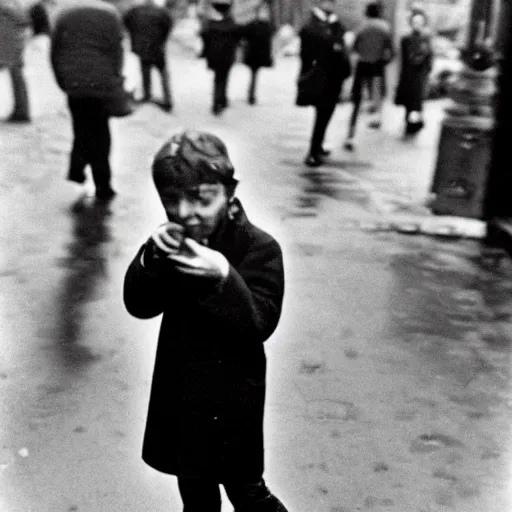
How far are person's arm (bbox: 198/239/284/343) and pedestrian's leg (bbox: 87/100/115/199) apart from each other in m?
6.08

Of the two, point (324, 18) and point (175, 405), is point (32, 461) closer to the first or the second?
point (175, 405)

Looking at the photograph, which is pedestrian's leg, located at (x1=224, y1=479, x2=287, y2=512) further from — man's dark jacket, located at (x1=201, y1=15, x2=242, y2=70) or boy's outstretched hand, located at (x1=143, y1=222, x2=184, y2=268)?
man's dark jacket, located at (x1=201, y1=15, x2=242, y2=70)

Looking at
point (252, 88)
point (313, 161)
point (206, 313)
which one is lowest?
point (252, 88)

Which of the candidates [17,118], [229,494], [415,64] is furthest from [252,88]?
[229,494]

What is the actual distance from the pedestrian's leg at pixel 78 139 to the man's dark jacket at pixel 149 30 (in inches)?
201

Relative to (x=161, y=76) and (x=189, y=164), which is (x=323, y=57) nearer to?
(x=161, y=76)

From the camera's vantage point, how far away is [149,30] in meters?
13.6

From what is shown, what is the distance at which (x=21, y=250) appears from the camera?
24.0ft

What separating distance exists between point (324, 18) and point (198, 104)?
5912 millimetres

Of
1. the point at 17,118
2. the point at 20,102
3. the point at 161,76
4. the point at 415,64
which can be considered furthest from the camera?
the point at 161,76

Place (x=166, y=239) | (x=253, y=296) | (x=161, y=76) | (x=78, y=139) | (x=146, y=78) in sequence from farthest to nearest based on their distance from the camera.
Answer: (x=146, y=78)
(x=161, y=76)
(x=78, y=139)
(x=253, y=296)
(x=166, y=239)

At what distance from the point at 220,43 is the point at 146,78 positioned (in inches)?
49.2

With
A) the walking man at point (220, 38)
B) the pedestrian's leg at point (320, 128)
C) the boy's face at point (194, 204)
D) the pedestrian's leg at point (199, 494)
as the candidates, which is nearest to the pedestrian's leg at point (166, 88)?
the walking man at point (220, 38)

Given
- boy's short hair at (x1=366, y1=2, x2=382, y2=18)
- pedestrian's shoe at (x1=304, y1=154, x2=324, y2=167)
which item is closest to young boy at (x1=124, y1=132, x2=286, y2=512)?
pedestrian's shoe at (x1=304, y1=154, x2=324, y2=167)
